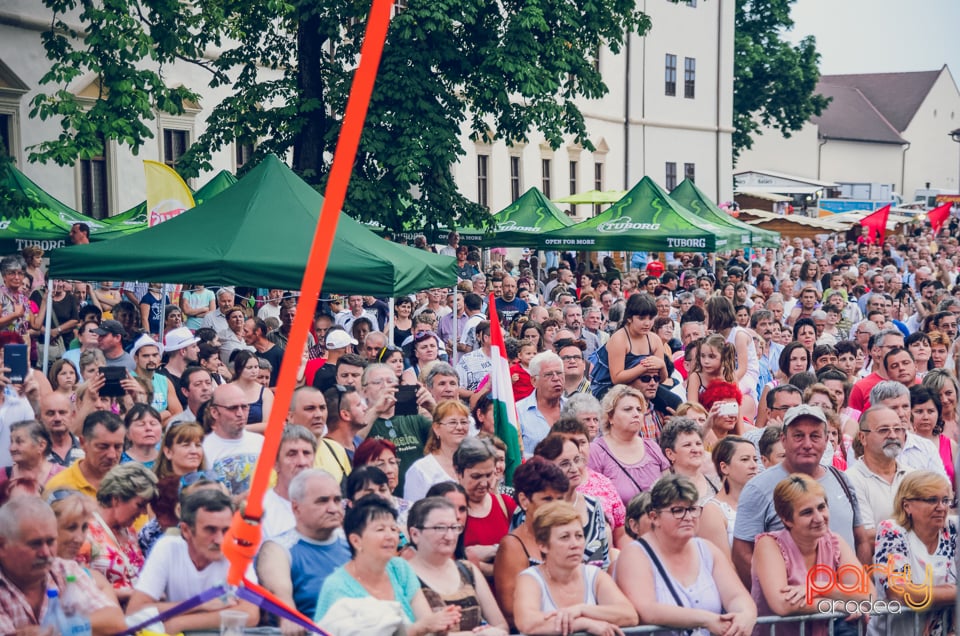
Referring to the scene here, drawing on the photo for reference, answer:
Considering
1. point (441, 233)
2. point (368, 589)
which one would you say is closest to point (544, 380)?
point (368, 589)

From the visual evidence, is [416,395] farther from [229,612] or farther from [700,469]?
[229,612]

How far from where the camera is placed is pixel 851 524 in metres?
6.34

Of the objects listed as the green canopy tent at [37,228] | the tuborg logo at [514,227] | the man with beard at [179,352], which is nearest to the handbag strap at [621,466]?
the man with beard at [179,352]

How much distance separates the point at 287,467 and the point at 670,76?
4117cm

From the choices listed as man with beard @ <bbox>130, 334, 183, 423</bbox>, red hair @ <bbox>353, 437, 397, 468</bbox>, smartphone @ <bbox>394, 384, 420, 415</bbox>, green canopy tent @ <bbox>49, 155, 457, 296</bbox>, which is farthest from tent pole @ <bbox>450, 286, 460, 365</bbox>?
red hair @ <bbox>353, 437, 397, 468</bbox>

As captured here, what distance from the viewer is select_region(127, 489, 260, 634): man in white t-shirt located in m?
5.10

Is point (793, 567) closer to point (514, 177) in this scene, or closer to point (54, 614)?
point (54, 614)

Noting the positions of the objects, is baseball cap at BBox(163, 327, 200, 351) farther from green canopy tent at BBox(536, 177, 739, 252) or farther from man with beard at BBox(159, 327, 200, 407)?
green canopy tent at BBox(536, 177, 739, 252)

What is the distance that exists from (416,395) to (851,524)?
3.13 m

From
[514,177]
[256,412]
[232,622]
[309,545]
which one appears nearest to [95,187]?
[256,412]

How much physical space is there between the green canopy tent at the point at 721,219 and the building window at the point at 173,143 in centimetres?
967

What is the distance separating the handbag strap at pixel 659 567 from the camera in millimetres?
5617

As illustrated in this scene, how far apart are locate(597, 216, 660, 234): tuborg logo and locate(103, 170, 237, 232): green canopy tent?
19.3 feet

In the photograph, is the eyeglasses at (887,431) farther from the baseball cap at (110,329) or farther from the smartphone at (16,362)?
the baseball cap at (110,329)
